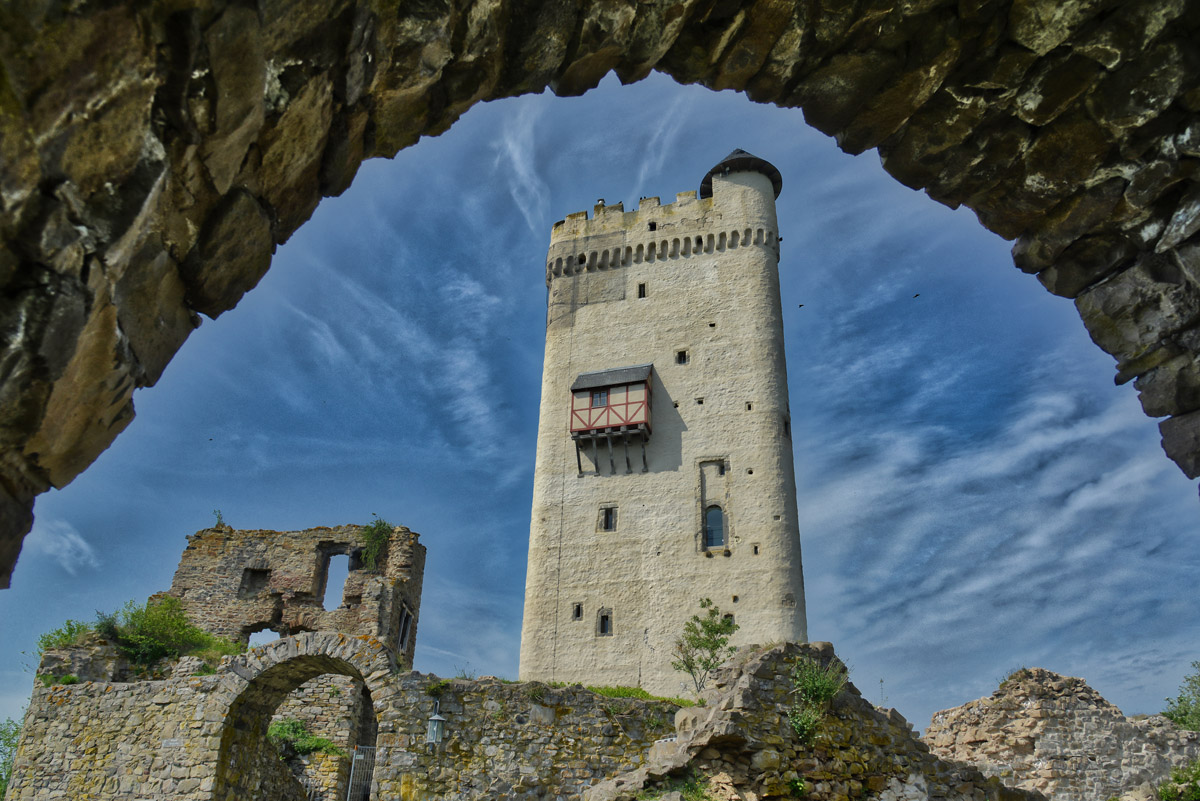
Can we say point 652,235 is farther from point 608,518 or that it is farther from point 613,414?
point 608,518

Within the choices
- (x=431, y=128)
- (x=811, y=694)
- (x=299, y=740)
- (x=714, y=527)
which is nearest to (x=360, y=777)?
(x=299, y=740)

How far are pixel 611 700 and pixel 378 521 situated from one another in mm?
15874

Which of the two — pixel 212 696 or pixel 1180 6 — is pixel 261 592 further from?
pixel 1180 6

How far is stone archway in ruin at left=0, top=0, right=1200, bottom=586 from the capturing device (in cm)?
322

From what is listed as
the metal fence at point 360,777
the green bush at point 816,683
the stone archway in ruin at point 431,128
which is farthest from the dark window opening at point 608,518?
the stone archway in ruin at point 431,128

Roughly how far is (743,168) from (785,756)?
3112 cm

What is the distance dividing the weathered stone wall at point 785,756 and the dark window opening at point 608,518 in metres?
20.6

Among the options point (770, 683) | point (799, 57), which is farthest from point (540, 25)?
point (770, 683)

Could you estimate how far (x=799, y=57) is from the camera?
5.98 metres

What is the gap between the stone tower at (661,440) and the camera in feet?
93.1

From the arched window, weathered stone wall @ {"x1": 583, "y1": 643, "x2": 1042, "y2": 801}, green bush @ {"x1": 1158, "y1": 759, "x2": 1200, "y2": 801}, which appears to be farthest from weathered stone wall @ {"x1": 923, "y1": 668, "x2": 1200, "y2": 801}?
the arched window

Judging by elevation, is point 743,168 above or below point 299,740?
above

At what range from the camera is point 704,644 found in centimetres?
2483

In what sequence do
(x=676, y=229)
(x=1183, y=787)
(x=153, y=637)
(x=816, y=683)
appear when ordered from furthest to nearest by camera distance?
1. (x=676, y=229)
2. (x=153, y=637)
3. (x=1183, y=787)
4. (x=816, y=683)
